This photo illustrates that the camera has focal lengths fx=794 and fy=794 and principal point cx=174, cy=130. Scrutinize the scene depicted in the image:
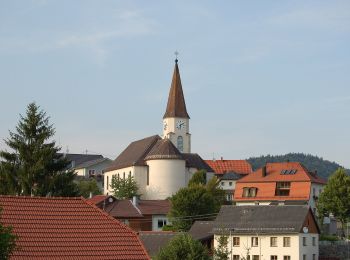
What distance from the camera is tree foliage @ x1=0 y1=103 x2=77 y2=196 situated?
149 feet

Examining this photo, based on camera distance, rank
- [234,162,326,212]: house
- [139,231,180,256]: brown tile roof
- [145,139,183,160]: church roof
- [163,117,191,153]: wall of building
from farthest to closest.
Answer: [163,117,191,153]: wall of building → [145,139,183,160]: church roof → [234,162,326,212]: house → [139,231,180,256]: brown tile roof

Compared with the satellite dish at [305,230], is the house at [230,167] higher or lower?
higher

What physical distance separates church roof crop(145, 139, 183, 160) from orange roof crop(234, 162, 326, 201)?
1247 cm

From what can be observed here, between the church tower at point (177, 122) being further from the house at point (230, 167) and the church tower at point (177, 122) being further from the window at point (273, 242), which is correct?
the window at point (273, 242)

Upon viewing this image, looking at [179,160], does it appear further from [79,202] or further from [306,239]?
[79,202]

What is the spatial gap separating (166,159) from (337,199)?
3222 cm

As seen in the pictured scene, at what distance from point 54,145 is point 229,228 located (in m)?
22.9

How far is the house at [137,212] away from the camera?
77.7 m

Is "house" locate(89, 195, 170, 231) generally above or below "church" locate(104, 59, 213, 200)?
below

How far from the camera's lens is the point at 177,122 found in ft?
398

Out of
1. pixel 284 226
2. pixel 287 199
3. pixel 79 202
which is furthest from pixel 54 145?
pixel 287 199

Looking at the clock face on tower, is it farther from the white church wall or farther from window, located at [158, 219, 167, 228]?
window, located at [158, 219, 167, 228]

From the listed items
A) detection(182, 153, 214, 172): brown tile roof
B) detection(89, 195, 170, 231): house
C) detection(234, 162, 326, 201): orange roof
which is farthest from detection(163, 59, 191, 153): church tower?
detection(89, 195, 170, 231): house

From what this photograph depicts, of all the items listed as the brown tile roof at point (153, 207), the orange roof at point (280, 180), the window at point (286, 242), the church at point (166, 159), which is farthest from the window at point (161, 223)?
the window at point (286, 242)
